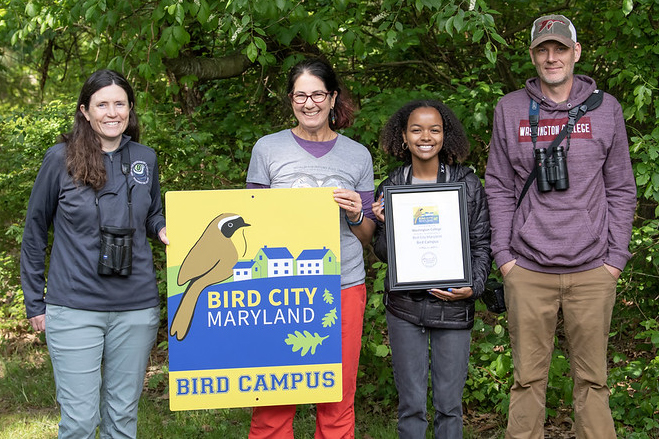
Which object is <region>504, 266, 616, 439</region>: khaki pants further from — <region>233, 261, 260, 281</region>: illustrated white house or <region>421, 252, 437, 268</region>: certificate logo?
<region>233, 261, 260, 281</region>: illustrated white house

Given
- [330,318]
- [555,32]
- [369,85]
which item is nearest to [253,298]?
[330,318]

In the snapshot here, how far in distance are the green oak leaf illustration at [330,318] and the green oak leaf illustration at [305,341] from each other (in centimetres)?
7

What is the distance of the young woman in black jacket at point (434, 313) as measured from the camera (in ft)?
11.7

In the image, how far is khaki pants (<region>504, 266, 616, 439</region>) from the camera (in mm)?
3572

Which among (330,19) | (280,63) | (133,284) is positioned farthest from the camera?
(280,63)

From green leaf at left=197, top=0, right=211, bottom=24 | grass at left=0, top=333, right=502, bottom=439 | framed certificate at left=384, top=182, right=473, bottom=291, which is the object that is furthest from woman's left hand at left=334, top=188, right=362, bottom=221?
grass at left=0, top=333, right=502, bottom=439

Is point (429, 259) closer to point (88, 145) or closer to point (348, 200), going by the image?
point (348, 200)

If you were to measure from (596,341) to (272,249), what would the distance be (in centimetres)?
168

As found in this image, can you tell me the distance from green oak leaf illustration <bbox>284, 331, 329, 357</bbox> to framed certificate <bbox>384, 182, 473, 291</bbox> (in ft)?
1.58

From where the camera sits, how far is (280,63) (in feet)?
21.0

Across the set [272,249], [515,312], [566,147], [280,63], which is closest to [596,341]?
[515,312]

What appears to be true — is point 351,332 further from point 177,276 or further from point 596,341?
point 596,341

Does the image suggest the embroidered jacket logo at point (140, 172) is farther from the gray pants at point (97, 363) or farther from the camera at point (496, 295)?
the camera at point (496, 295)

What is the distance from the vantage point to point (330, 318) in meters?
3.50
